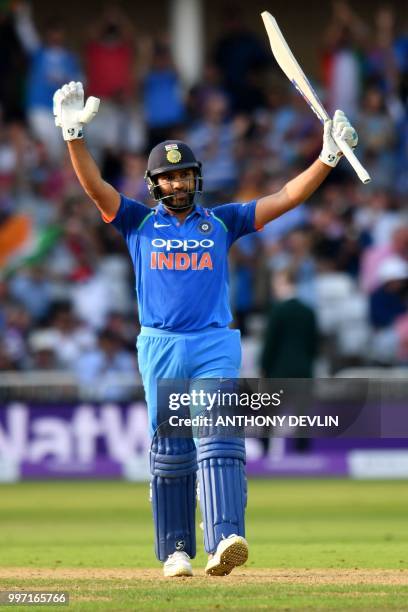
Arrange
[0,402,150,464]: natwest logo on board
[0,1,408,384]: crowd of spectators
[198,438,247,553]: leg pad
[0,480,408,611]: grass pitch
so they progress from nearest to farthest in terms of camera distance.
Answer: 1. [0,480,408,611]: grass pitch
2. [198,438,247,553]: leg pad
3. [0,402,150,464]: natwest logo on board
4. [0,1,408,384]: crowd of spectators

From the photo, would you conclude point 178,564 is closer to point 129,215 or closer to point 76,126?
point 129,215

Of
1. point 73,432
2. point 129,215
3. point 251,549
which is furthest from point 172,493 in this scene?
point 73,432

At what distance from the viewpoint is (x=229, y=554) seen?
21.9 ft

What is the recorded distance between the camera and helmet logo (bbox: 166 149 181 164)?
7160mm

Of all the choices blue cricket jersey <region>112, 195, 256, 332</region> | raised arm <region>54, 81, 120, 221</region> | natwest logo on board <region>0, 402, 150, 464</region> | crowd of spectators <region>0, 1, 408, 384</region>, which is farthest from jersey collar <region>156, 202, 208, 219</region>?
natwest logo on board <region>0, 402, 150, 464</region>

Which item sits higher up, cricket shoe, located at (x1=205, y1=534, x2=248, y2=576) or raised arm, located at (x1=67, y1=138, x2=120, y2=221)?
raised arm, located at (x1=67, y1=138, x2=120, y2=221)

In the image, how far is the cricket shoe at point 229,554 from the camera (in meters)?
6.64

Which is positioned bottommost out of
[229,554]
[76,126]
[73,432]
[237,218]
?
[73,432]

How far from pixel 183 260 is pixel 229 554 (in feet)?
4.31

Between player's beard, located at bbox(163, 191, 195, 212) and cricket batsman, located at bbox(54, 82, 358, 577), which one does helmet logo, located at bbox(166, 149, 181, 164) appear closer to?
cricket batsman, located at bbox(54, 82, 358, 577)

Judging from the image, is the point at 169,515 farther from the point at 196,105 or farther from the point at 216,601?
the point at 196,105

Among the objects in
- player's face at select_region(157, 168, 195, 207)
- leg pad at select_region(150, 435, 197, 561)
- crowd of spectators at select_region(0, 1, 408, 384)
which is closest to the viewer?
leg pad at select_region(150, 435, 197, 561)

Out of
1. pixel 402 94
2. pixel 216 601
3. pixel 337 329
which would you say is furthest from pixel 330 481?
pixel 216 601

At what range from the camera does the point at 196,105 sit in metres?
18.1
